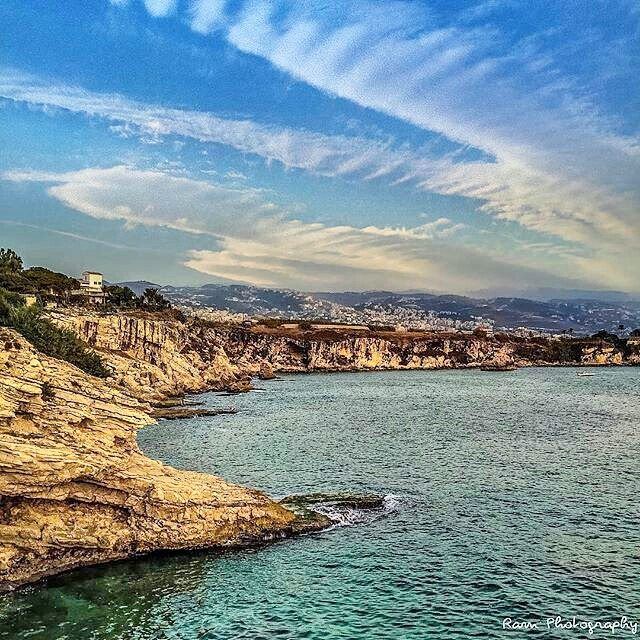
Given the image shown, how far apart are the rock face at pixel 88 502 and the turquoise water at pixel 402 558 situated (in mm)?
1160

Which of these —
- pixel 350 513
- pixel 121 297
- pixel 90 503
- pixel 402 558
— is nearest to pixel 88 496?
pixel 90 503

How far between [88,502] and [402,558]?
14052 millimetres

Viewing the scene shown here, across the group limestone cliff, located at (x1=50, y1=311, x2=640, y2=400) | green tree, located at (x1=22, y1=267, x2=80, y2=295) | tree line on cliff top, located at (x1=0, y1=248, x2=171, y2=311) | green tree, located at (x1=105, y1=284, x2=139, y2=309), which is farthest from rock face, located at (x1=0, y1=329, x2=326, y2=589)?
green tree, located at (x1=105, y1=284, x2=139, y2=309)

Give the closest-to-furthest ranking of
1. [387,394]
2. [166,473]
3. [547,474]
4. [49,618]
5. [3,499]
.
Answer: [49,618] → [3,499] → [166,473] → [547,474] → [387,394]

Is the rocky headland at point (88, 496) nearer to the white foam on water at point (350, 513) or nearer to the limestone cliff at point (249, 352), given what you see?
the white foam on water at point (350, 513)

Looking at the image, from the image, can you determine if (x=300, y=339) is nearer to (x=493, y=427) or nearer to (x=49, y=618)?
(x=493, y=427)

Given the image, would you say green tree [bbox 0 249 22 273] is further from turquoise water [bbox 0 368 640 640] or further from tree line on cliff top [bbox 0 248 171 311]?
turquoise water [bbox 0 368 640 640]

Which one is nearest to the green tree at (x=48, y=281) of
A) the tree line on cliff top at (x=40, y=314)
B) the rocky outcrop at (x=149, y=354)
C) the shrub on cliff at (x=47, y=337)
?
the tree line on cliff top at (x=40, y=314)

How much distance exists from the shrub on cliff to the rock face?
109 feet

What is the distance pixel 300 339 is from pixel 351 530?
14097 centimetres

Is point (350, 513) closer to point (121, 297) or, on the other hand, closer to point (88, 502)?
point (88, 502)

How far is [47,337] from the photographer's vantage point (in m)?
67.2

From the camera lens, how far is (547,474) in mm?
42344

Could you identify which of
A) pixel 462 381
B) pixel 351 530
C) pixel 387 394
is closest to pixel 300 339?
pixel 462 381
